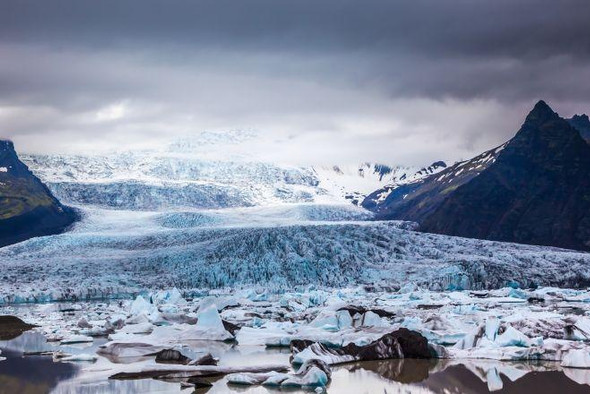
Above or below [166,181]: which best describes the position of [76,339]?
below

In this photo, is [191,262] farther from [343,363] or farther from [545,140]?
[545,140]

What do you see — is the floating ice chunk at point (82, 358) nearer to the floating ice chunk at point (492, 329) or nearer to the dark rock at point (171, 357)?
the dark rock at point (171, 357)

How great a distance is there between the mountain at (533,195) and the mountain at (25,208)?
49.0 metres

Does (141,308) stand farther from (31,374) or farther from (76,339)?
(31,374)

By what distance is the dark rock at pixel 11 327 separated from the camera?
81.7 ft

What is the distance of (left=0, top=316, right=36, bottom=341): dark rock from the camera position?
81.7 ft

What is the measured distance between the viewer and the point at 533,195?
9169 centimetres

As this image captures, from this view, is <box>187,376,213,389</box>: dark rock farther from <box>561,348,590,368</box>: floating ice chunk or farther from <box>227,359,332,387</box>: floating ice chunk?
<box>561,348,590,368</box>: floating ice chunk

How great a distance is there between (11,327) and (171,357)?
39.9ft

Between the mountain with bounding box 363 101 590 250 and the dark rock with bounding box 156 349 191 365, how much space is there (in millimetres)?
70765

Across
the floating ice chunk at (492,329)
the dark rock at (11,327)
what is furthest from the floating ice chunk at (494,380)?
the dark rock at (11,327)

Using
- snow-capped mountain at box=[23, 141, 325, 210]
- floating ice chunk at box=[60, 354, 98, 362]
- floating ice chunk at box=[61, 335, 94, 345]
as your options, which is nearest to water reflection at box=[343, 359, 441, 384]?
floating ice chunk at box=[60, 354, 98, 362]

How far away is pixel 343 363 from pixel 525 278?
30541 mm

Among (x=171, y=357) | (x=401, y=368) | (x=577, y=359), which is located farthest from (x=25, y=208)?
(x=577, y=359)
